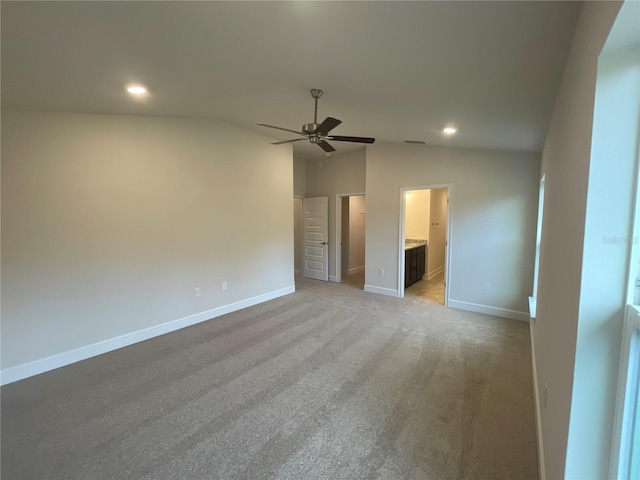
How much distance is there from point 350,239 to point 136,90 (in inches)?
215

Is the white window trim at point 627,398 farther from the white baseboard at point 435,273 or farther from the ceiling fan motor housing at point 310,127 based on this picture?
the white baseboard at point 435,273

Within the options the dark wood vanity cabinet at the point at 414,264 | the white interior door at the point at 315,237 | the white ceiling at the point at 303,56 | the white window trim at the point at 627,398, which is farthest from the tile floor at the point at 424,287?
the white window trim at the point at 627,398

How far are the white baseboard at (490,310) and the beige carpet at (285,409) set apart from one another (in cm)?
57

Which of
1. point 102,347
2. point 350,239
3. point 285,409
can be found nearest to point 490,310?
point 285,409

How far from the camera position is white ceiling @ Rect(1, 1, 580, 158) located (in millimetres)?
1432

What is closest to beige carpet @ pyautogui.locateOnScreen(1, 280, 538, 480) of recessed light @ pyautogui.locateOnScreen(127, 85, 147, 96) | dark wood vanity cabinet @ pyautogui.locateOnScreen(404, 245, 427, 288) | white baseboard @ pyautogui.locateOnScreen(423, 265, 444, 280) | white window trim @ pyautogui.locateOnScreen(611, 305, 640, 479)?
white window trim @ pyautogui.locateOnScreen(611, 305, 640, 479)

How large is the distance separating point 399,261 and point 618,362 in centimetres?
418

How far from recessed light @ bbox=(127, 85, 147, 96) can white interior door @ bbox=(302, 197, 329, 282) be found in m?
4.12

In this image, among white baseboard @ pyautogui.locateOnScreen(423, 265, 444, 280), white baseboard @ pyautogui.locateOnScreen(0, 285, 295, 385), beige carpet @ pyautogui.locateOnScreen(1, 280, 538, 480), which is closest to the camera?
beige carpet @ pyautogui.locateOnScreen(1, 280, 538, 480)

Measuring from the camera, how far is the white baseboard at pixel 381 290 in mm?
5184

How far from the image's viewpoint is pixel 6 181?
2479 millimetres

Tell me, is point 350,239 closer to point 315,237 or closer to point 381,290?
point 315,237

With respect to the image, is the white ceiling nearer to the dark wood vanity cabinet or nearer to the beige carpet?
the beige carpet

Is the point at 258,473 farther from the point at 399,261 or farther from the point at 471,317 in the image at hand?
the point at 399,261
